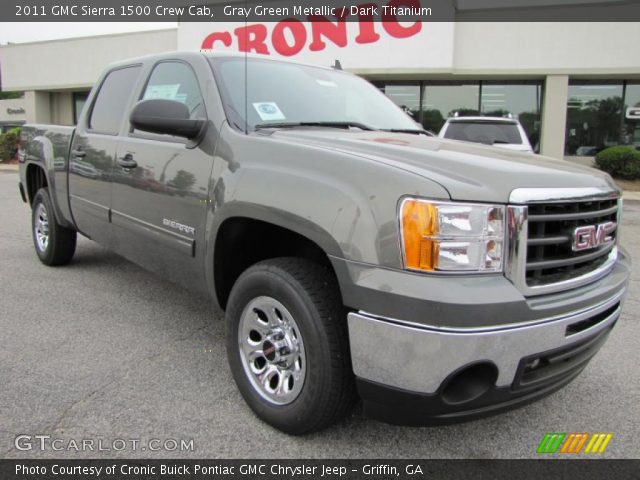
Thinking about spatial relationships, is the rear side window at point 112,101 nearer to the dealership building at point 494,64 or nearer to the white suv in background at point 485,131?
the white suv in background at point 485,131

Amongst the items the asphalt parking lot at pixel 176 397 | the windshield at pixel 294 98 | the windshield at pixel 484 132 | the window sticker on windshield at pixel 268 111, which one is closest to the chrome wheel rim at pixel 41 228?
the asphalt parking lot at pixel 176 397

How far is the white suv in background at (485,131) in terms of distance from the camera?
920cm

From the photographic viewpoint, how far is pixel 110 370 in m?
3.23

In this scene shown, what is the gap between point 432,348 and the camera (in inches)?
77.6

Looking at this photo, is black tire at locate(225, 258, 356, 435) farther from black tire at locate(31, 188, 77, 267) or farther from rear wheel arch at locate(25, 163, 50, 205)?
rear wheel arch at locate(25, 163, 50, 205)

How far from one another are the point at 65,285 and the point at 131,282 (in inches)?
22.4

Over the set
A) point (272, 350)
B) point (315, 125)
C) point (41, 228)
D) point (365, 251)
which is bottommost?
point (272, 350)

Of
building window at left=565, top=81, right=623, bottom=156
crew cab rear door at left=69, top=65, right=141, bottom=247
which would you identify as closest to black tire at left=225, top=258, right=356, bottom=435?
crew cab rear door at left=69, top=65, right=141, bottom=247

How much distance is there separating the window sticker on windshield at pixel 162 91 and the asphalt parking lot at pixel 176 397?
163cm

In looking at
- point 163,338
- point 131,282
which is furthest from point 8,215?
point 163,338

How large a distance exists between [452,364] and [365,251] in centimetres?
52

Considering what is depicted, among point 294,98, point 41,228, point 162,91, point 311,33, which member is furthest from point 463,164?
point 311,33

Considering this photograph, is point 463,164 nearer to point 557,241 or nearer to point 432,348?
point 557,241

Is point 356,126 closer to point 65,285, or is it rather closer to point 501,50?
point 65,285
